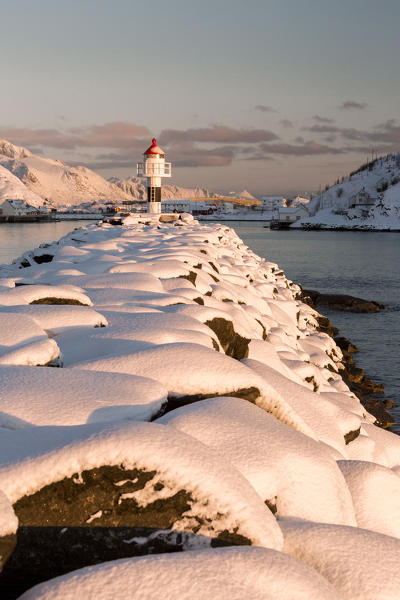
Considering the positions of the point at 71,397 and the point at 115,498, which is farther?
the point at 71,397

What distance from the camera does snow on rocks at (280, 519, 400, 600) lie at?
1.87 metres

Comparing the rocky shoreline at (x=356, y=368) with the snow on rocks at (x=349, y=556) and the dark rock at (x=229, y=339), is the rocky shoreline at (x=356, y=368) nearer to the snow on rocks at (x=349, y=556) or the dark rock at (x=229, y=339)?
the dark rock at (x=229, y=339)

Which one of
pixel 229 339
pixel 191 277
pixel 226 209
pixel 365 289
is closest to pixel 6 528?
pixel 229 339

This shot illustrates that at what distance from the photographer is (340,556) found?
195 cm

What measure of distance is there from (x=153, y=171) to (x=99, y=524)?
92.0 ft

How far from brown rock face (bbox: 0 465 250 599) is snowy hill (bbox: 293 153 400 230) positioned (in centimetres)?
10413

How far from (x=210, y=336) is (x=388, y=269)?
31.7 m

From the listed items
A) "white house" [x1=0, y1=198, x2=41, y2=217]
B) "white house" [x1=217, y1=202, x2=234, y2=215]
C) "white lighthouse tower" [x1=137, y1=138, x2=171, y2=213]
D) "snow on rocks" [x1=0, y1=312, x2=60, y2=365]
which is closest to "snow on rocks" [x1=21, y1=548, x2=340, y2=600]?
"snow on rocks" [x1=0, y1=312, x2=60, y2=365]

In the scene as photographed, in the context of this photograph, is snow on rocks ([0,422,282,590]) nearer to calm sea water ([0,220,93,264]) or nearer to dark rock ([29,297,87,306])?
dark rock ([29,297,87,306])

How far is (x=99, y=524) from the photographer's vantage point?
167cm

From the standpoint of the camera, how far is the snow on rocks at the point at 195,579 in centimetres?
141

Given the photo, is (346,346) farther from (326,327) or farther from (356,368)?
(356,368)

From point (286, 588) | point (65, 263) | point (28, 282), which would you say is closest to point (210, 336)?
point (286, 588)

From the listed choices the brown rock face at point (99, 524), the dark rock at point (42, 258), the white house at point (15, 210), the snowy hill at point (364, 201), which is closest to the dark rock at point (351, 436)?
the brown rock face at point (99, 524)
